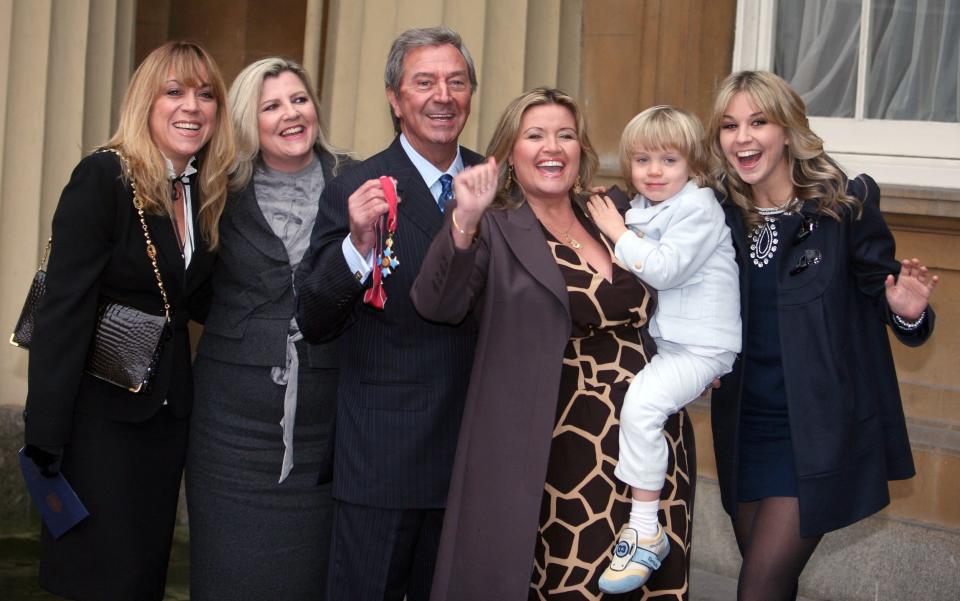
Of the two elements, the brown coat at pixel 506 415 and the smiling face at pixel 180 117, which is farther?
the smiling face at pixel 180 117

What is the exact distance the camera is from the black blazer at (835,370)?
12.2ft

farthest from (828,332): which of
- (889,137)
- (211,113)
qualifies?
(889,137)

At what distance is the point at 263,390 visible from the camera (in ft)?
13.5

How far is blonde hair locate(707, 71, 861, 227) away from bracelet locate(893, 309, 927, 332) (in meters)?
0.31

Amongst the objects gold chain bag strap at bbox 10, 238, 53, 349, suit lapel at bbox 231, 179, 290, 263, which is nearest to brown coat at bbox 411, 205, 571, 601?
suit lapel at bbox 231, 179, 290, 263

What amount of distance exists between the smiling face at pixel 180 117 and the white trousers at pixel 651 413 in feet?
5.05

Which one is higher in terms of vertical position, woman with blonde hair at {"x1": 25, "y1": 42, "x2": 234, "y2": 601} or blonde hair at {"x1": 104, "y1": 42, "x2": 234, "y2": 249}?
blonde hair at {"x1": 104, "y1": 42, "x2": 234, "y2": 249}

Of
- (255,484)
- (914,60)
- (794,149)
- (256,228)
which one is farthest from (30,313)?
(914,60)

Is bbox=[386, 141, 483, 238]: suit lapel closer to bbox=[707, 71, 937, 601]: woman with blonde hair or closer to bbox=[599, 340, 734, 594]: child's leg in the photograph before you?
bbox=[599, 340, 734, 594]: child's leg

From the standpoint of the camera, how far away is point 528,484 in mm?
3570

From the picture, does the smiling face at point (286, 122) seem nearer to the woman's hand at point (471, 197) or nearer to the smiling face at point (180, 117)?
the smiling face at point (180, 117)

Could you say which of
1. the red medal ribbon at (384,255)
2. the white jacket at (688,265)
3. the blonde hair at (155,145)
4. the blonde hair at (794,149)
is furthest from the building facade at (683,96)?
the red medal ribbon at (384,255)

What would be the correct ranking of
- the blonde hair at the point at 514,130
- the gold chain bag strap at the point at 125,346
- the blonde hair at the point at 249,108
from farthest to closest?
the blonde hair at the point at 249,108 → the gold chain bag strap at the point at 125,346 → the blonde hair at the point at 514,130

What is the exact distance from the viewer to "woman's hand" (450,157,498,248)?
11.1 feet
